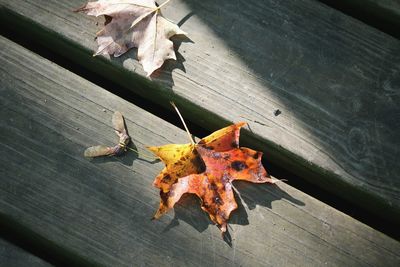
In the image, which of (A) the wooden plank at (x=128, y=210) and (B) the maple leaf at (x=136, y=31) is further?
(B) the maple leaf at (x=136, y=31)

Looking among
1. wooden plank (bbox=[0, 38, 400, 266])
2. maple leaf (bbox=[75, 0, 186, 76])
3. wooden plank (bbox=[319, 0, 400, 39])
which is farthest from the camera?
wooden plank (bbox=[319, 0, 400, 39])

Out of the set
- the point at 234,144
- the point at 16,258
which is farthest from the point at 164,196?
the point at 16,258

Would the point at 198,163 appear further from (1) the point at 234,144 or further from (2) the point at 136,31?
(2) the point at 136,31

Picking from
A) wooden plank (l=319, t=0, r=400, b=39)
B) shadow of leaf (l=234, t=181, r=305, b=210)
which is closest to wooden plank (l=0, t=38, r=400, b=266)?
shadow of leaf (l=234, t=181, r=305, b=210)

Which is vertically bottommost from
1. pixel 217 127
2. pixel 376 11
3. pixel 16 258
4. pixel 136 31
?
pixel 16 258

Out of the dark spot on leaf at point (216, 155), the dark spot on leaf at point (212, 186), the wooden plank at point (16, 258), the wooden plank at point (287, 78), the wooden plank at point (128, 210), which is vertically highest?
the wooden plank at point (287, 78)

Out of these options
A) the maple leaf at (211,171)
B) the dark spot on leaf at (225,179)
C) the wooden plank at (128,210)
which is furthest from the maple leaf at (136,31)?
the dark spot on leaf at (225,179)

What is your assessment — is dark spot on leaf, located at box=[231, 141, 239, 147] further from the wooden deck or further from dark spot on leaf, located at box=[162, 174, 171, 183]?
dark spot on leaf, located at box=[162, 174, 171, 183]

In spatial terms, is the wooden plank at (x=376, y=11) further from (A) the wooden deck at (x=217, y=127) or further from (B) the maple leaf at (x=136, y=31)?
(B) the maple leaf at (x=136, y=31)
